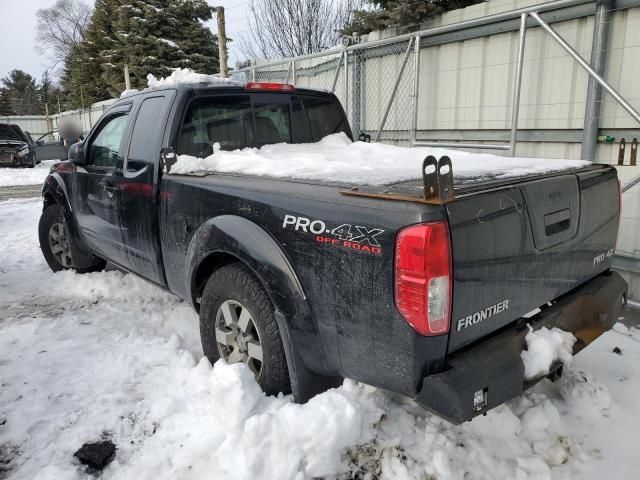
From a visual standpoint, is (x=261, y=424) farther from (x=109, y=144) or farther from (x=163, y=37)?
(x=163, y=37)

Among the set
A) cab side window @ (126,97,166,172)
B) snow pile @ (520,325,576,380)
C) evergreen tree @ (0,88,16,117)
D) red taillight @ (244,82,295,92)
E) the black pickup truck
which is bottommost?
snow pile @ (520,325,576,380)

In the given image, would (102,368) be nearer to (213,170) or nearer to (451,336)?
(213,170)

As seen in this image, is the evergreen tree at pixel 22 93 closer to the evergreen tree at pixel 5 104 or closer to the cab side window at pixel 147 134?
the evergreen tree at pixel 5 104

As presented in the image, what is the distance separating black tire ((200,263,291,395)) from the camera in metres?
2.59

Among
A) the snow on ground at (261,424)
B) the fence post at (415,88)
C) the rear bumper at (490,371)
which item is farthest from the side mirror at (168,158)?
the fence post at (415,88)

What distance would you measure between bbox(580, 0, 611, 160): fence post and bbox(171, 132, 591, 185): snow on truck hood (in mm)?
1945

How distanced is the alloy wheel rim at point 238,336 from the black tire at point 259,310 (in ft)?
0.06

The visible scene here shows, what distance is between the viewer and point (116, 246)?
4.17 m

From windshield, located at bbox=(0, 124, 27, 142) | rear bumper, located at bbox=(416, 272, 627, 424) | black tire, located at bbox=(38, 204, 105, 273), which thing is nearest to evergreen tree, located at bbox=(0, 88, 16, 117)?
windshield, located at bbox=(0, 124, 27, 142)

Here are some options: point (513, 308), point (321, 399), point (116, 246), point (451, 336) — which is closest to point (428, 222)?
point (451, 336)

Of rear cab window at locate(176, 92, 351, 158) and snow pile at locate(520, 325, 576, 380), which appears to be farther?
rear cab window at locate(176, 92, 351, 158)

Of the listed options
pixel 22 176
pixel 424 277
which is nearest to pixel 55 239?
pixel 424 277

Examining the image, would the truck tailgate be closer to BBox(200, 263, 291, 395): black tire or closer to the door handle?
BBox(200, 263, 291, 395): black tire

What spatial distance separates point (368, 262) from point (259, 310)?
2.70ft
